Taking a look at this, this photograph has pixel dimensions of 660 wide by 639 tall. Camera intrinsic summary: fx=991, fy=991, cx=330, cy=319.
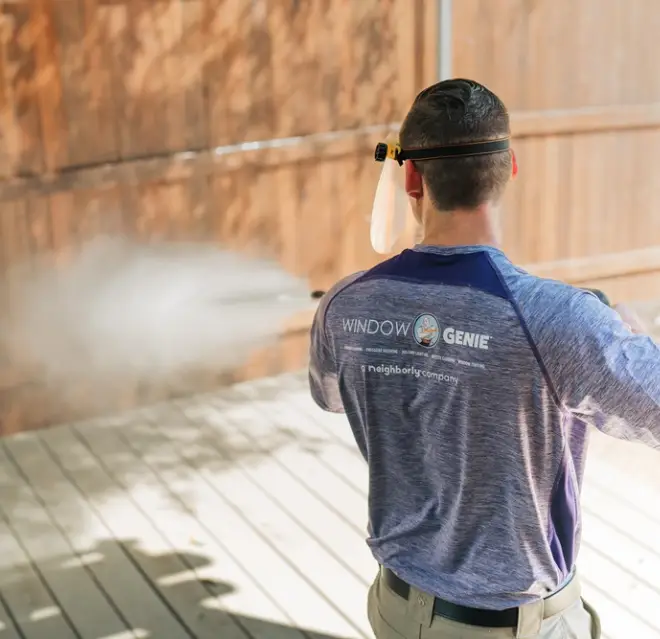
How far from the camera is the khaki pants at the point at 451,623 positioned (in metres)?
1.81

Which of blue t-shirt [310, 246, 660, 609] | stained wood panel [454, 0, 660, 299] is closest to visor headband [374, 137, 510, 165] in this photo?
blue t-shirt [310, 246, 660, 609]

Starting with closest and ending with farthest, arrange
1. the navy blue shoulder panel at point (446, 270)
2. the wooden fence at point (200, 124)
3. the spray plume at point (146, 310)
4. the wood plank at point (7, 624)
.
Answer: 1. the navy blue shoulder panel at point (446, 270)
2. the wood plank at point (7, 624)
3. the wooden fence at point (200, 124)
4. the spray plume at point (146, 310)

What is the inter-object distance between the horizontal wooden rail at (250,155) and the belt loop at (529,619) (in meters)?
3.94

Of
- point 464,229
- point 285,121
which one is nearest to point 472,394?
point 464,229

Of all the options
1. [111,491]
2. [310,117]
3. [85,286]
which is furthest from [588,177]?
[111,491]

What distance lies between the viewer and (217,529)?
13.7 ft

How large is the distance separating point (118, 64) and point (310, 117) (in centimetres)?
115

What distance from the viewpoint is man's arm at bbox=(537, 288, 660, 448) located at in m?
1.51

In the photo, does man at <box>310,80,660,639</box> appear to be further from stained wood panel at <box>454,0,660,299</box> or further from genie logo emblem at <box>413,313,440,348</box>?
stained wood panel at <box>454,0,660,299</box>

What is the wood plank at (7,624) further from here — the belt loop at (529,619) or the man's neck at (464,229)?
the man's neck at (464,229)

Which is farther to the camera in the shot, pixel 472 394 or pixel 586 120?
pixel 586 120

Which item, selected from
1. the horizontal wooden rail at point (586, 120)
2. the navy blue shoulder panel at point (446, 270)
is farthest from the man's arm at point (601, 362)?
the horizontal wooden rail at point (586, 120)

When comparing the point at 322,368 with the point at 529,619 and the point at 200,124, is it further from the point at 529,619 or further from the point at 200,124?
the point at 200,124

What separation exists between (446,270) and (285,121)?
163 inches
